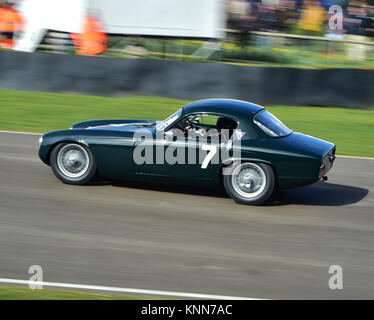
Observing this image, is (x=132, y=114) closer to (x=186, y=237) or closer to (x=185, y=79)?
(x=185, y=79)

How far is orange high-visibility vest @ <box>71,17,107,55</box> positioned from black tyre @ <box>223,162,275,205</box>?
33.2 ft

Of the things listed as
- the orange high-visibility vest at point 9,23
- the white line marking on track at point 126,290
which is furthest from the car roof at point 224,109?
the orange high-visibility vest at point 9,23

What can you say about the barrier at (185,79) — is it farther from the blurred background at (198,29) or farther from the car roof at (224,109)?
the car roof at (224,109)

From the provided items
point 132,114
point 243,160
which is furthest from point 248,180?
point 132,114

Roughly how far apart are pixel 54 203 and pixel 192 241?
1985 millimetres

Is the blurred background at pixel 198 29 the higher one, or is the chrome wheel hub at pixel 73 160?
the blurred background at pixel 198 29

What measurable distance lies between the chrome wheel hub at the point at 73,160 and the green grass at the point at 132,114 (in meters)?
3.85

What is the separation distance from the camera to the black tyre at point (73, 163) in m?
7.90

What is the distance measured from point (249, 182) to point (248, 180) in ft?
0.10

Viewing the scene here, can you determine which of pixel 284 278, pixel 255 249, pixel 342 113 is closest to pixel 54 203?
pixel 255 249

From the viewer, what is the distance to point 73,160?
26.2 feet

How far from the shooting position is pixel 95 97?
1443 centimetres
